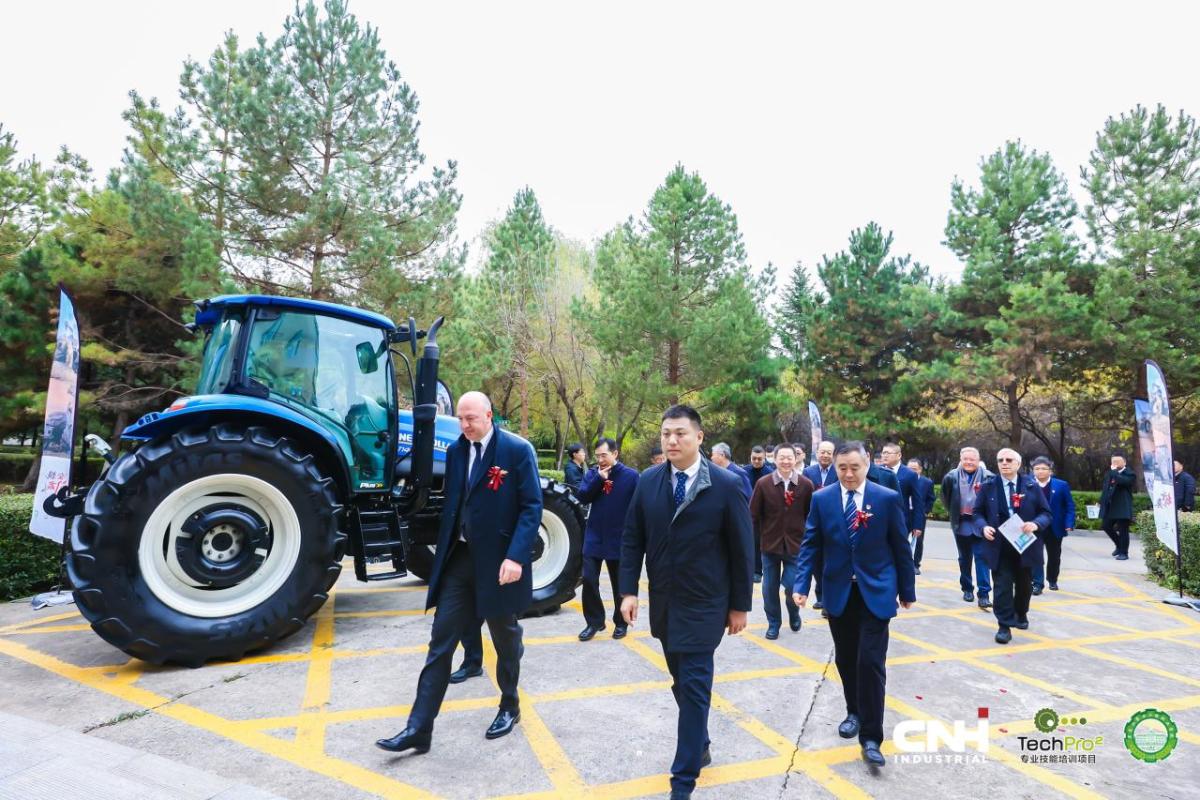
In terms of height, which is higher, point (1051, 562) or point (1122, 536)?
point (1122, 536)

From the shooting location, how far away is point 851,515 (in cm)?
361

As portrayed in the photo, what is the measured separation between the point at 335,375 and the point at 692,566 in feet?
12.4

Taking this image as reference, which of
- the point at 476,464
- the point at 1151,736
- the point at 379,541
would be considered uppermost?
the point at 476,464

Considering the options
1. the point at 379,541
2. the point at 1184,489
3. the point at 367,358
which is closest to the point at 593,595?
the point at 379,541

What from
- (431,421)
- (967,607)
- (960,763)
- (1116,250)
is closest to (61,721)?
(431,421)

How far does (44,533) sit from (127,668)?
7.70ft

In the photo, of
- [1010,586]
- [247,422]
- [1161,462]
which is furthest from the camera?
[1161,462]

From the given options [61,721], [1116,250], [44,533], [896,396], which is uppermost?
[1116,250]

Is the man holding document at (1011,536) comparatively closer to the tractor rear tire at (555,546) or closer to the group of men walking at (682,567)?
the group of men walking at (682,567)

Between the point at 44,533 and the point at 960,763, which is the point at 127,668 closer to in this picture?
the point at 44,533

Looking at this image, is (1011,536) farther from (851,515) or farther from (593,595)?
(593,595)

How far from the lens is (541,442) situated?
3478 centimetres

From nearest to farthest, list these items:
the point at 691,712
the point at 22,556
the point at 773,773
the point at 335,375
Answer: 1. the point at 691,712
2. the point at 773,773
3. the point at 335,375
4. the point at 22,556

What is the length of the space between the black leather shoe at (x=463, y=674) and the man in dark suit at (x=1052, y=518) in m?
6.28
